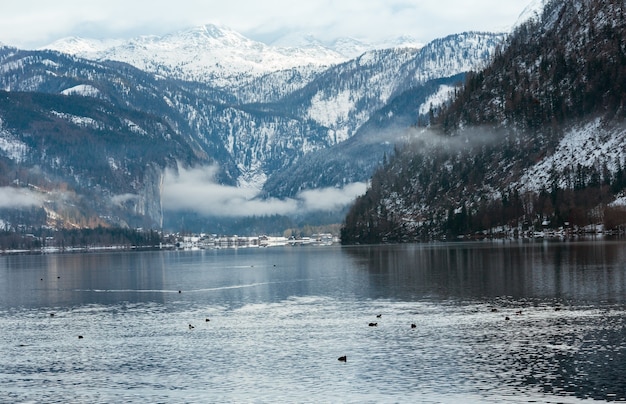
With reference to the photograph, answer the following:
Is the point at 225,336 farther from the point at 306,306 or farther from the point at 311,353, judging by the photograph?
the point at 306,306

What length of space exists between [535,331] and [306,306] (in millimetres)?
49479

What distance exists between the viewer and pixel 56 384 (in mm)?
92562

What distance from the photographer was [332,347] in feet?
356

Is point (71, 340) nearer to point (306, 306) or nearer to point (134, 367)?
point (134, 367)

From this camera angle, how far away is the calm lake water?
85625 mm

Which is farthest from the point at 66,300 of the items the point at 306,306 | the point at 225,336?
the point at 225,336

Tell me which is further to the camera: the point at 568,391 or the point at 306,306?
the point at 306,306

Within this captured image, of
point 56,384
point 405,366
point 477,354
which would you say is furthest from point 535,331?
point 56,384

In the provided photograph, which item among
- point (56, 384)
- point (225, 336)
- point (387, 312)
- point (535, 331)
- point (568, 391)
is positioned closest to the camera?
point (568, 391)

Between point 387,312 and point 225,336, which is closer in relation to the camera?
point 225,336

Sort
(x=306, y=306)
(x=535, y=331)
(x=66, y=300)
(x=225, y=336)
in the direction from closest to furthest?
(x=535, y=331), (x=225, y=336), (x=306, y=306), (x=66, y=300)

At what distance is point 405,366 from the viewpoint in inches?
3757

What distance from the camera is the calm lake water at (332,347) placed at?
8562 centimetres

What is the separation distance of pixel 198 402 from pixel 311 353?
79.1ft
